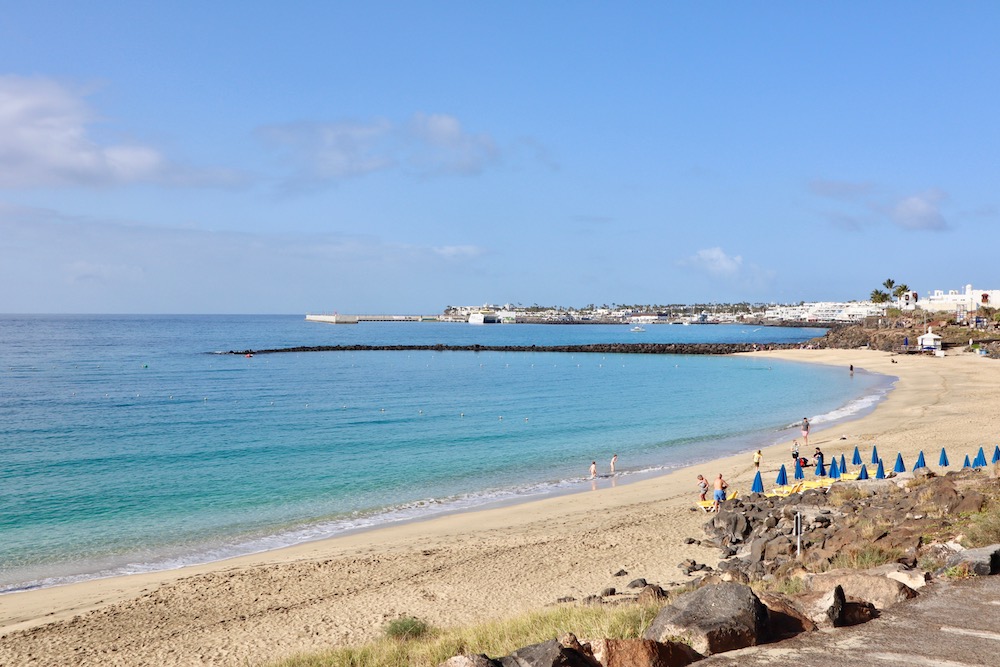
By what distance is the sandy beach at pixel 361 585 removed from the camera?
43.3 ft

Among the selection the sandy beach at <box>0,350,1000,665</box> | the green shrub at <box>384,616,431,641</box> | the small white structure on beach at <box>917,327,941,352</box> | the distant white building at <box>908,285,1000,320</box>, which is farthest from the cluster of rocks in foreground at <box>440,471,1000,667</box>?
the distant white building at <box>908,285,1000,320</box>

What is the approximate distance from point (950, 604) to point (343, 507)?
63.3 feet

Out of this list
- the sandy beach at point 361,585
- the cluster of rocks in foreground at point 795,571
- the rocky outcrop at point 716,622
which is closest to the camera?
the cluster of rocks in foreground at point 795,571

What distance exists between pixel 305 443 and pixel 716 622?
102 ft

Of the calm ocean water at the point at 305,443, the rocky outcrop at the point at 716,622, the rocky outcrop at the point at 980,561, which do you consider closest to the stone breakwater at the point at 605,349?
the calm ocean water at the point at 305,443

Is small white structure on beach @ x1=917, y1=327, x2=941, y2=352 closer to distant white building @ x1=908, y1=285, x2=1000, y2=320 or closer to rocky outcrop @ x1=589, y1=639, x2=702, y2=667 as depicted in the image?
distant white building @ x1=908, y1=285, x2=1000, y2=320

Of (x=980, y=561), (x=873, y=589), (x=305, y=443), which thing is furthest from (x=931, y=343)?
(x=873, y=589)

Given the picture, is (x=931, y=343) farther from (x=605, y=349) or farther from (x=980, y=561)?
(x=980, y=561)

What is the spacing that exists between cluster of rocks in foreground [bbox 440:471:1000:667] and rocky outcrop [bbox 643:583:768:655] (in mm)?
11

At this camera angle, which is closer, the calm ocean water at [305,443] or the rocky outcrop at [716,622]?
the rocky outcrop at [716,622]

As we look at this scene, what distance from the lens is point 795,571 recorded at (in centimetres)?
1198

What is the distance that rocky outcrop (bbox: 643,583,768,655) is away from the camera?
7188 millimetres

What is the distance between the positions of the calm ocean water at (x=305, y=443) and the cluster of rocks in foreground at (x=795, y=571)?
10421 mm

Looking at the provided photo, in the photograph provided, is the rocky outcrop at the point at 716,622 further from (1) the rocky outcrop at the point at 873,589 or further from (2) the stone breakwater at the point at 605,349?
(2) the stone breakwater at the point at 605,349
